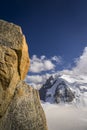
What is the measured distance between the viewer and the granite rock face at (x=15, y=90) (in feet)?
41.2

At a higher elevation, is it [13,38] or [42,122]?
[13,38]

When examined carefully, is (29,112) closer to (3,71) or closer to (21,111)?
(21,111)

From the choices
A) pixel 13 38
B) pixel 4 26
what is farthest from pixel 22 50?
pixel 4 26

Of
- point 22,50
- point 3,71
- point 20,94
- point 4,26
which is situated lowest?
point 20,94

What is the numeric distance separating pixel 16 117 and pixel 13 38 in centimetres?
508

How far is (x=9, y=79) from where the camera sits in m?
12.7

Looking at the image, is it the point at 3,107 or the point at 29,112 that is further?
the point at 29,112

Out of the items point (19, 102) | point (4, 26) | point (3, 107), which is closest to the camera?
point (3, 107)

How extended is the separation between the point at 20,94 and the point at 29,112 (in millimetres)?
1264

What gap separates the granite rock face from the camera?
12562mm

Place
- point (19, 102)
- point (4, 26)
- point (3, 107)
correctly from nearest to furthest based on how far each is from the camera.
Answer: point (3, 107) → point (19, 102) → point (4, 26)

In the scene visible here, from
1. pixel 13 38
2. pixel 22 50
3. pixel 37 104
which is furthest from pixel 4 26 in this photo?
pixel 37 104

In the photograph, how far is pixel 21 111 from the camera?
515 inches

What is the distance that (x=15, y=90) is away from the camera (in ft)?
43.9
